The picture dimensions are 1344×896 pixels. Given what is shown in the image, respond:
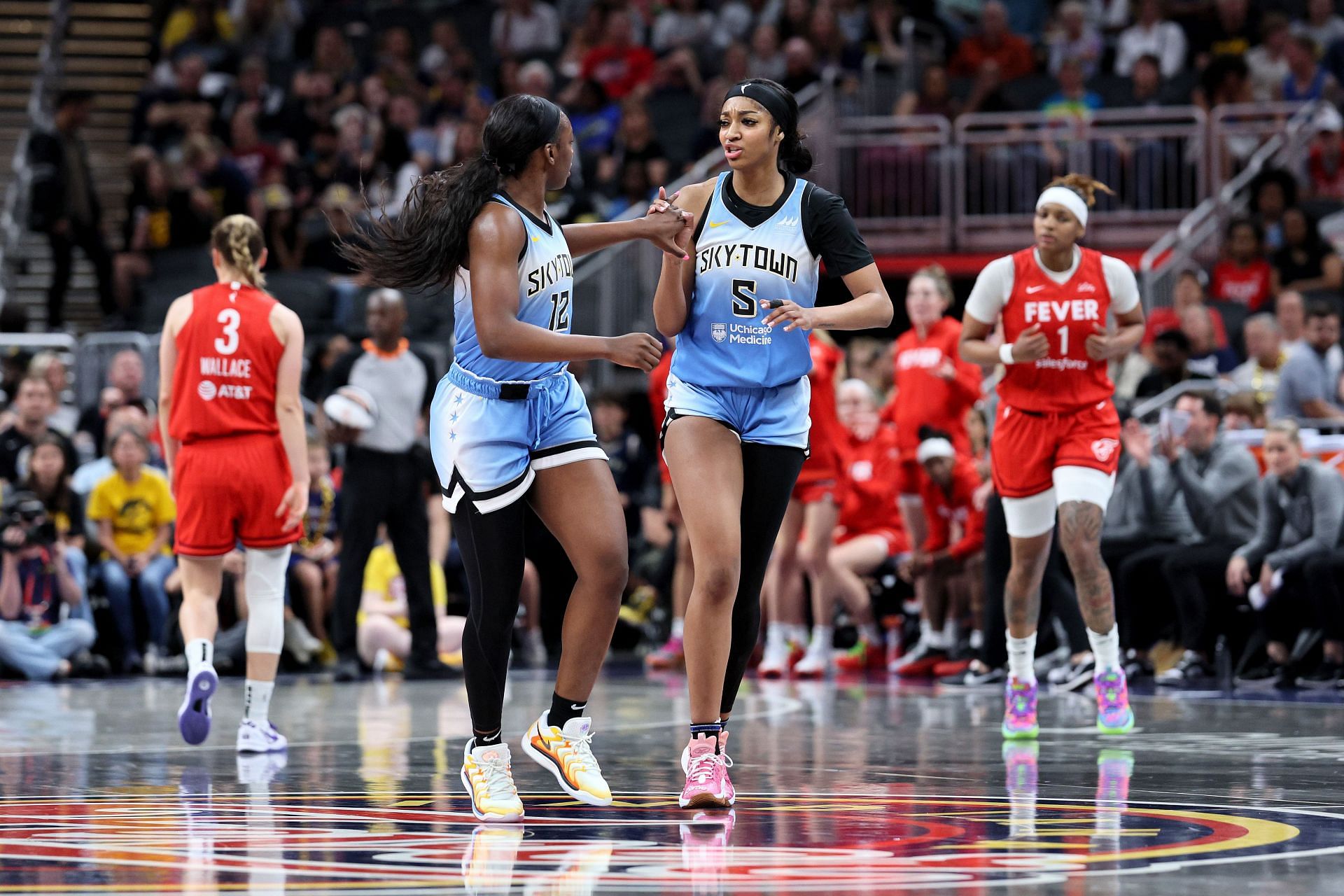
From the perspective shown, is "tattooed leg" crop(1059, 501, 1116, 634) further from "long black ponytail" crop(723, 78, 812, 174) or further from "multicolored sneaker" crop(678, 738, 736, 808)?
"multicolored sneaker" crop(678, 738, 736, 808)

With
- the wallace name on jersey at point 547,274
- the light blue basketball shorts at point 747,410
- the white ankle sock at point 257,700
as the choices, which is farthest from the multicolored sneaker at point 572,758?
the white ankle sock at point 257,700

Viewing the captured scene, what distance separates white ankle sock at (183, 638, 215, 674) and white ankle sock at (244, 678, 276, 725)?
0.60 feet

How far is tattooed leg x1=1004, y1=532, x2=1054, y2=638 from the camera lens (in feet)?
26.3

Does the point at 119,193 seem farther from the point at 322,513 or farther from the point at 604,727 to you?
the point at 604,727


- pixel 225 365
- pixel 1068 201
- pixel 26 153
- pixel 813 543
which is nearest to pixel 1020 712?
pixel 1068 201

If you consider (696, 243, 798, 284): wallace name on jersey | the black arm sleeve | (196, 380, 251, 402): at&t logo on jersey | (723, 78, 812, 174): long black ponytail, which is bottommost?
(196, 380, 251, 402): at&t logo on jersey

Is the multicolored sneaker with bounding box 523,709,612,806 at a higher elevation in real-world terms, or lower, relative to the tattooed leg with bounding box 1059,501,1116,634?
lower

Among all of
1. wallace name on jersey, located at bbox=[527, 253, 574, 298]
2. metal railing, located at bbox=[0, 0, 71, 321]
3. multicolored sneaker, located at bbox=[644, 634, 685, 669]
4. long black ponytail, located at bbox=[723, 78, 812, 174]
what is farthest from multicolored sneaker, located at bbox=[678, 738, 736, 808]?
metal railing, located at bbox=[0, 0, 71, 321]

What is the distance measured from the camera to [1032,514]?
8.02 meters

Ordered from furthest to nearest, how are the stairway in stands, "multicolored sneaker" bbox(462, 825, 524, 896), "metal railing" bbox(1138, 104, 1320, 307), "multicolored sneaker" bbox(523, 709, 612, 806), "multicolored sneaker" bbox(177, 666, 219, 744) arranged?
the stairway in stands
"metal railing" bbox(1138, 104, 1320, 307)
"multicolored sneaker" bbox(177, 666, 219, 744)
"multicolored sneaker" bbox(523, 709, 612, 806)
"multicolored sneaker" bbox(462, 825, 524, 896)

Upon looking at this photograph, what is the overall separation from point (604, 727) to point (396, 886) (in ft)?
14.4

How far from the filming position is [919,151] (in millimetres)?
16578

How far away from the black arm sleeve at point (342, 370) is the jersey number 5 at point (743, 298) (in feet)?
19.9

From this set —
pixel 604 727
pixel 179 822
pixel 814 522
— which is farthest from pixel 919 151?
pixel 179 822
